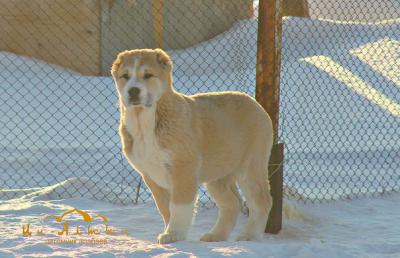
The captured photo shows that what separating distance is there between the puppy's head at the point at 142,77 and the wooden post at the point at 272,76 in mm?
1180

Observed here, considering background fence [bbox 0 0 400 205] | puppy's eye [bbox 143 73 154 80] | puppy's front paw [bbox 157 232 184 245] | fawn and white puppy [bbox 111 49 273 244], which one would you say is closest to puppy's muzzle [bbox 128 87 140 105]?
fawn and white puppy [bbox 111 49 273 244]

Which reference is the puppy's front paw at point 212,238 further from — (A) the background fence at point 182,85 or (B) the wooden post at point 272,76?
(A) the background fence at point 182,85

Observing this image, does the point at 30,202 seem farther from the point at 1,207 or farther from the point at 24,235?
the point at 24,235

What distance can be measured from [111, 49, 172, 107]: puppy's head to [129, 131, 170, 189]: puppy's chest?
9.8 inches

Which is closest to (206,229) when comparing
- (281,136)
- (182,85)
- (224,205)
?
(224,205)

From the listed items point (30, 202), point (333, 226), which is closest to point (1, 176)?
point (30, 202)

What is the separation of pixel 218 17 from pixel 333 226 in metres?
9.43

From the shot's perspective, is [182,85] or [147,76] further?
[182,85]

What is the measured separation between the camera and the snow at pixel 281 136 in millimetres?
5922

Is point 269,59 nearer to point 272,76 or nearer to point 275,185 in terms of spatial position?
point 272,76

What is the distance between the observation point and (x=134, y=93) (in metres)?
5.10

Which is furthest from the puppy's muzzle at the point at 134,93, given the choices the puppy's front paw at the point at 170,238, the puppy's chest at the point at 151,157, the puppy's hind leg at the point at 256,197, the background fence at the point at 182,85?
the background fence at the point at 182,85

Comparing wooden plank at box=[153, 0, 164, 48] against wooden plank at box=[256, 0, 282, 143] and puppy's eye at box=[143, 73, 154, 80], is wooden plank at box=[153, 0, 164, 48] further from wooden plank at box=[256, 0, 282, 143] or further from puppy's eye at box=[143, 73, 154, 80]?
puppy's eye at box=[143, 73, 154, 80]

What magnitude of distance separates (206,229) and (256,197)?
2.20ft
